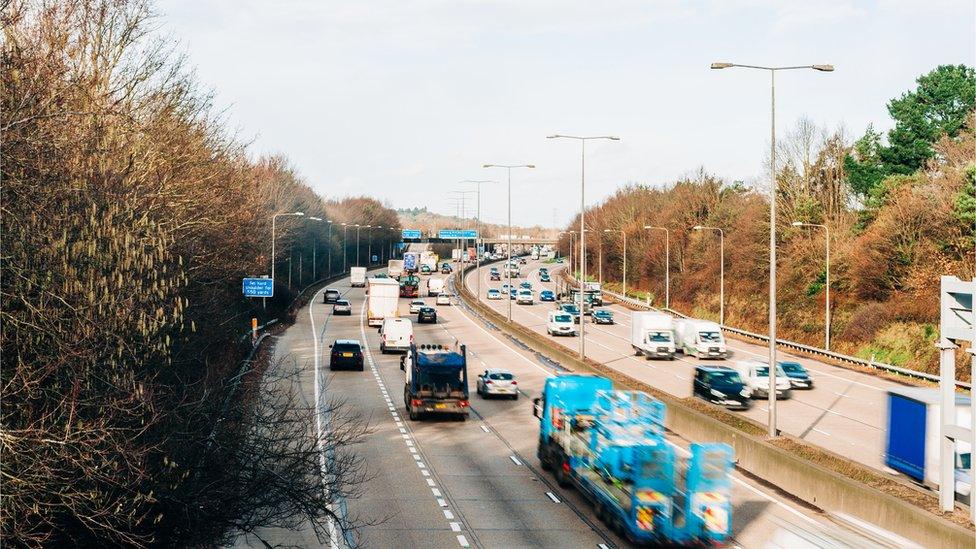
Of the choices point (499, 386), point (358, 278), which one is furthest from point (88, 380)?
point (358, 278)

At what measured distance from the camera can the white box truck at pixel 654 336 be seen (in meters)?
61.3

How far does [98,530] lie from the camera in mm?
15250

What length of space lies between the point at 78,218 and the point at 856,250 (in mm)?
60514

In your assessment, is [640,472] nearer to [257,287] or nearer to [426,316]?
[257,287]

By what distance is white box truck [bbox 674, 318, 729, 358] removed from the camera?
61.7 meters

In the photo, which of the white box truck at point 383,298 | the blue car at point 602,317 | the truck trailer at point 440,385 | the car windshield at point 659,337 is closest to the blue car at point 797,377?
the car windshield at point 659,337

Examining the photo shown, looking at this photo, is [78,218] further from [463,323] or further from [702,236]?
[702,236]

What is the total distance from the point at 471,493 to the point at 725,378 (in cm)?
1835

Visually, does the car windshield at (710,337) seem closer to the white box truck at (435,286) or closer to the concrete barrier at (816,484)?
the concrete barrier at (816,484)

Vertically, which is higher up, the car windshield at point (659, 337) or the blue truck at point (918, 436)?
the blue truck at point (918, 436)

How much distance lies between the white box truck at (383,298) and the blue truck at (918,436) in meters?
47.9

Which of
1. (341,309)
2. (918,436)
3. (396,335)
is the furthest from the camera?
(341,309)

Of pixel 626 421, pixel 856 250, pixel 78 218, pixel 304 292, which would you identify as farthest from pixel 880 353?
pixel 304 292

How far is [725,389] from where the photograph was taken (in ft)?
141
